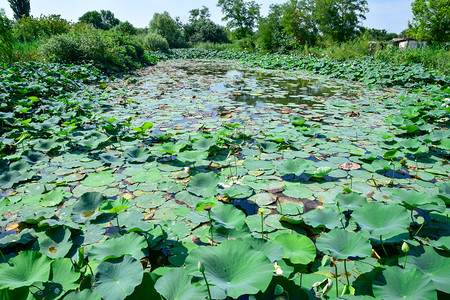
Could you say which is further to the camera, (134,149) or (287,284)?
(134,149)

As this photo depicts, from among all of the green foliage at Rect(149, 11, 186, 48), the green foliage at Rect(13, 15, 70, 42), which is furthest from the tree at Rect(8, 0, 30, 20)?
the green foliage at Rect(13, 15, 70, 42)

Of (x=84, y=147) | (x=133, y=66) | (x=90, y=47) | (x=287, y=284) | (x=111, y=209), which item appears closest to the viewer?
(x=287, y=284)

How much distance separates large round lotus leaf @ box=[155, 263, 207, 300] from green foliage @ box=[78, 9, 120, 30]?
4945 centimetres

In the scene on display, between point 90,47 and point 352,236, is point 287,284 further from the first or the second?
point 90,47

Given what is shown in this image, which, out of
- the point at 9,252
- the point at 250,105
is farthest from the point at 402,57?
the point at 9,252

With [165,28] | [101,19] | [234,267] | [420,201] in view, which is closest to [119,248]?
[234,267]

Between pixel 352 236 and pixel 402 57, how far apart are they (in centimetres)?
895

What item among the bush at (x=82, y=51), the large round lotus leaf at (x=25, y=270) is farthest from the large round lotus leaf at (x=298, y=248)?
the bush at (x=82, y=51)

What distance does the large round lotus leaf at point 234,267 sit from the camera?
766mm

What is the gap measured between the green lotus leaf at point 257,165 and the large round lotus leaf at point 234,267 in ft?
4.05

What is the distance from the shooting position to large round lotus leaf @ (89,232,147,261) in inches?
39.6

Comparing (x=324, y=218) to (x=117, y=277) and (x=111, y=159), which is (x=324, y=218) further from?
(x=111, y=159)

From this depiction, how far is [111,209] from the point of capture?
1.29 m

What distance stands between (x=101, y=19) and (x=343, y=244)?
193 ft
